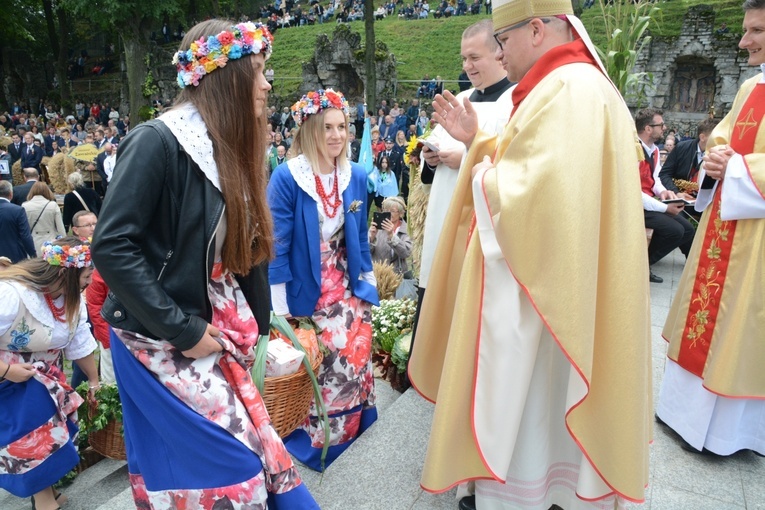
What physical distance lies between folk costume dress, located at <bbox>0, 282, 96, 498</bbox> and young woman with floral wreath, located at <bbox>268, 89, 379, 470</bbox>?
1.39m

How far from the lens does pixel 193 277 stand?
1816 mm

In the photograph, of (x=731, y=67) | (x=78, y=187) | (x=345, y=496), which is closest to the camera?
(x=345, y=496)

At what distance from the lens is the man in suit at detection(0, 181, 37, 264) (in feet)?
22.1

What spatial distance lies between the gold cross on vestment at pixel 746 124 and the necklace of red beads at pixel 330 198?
2.24m

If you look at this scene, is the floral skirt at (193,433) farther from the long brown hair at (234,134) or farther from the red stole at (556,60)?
the red stole at (556,60)

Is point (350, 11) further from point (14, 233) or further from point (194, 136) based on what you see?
point (194, 136)

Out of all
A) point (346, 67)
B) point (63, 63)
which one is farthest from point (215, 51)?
point (63, 63)

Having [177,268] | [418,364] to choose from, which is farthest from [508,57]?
[177,268]

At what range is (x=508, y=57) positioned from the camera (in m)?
2.28

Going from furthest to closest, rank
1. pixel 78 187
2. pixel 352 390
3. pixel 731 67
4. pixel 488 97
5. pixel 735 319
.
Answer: pixel 731 67 < pixel 78 187 < pixel 352 390 < pixel 488 97 < pixel 735 319

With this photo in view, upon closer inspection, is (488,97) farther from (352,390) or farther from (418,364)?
(352,390)

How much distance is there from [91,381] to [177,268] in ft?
9.44

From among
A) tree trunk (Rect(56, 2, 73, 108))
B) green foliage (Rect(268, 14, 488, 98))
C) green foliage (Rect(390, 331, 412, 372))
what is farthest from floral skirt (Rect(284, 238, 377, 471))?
tree trunk (Rect(56, 2, 73, 108))

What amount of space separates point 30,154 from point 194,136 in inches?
680
